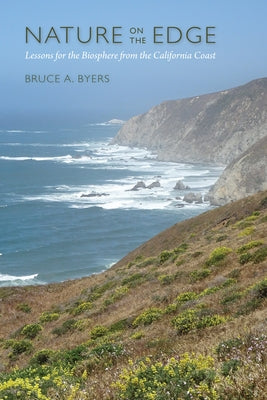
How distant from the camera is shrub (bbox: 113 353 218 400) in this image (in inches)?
227

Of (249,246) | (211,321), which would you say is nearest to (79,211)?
(249,246)

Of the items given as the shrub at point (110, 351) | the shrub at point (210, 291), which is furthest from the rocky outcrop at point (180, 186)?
the shrub at point (110, 351)

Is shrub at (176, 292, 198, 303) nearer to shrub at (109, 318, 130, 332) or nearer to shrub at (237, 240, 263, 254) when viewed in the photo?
shrub at (109, 318, 130, 332)

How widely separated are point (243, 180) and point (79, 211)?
41.7 m

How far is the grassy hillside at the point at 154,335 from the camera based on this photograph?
6363 millimetres

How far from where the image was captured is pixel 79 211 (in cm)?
10800

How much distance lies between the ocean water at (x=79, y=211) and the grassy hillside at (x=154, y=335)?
4322cm

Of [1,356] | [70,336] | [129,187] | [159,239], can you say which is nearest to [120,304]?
[70,336]

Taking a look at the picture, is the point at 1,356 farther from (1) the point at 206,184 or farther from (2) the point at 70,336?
(1) the point at 206,184

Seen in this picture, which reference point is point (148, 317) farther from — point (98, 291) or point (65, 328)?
point (98, 291)

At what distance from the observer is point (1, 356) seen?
1778cm

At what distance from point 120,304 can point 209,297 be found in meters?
6.32

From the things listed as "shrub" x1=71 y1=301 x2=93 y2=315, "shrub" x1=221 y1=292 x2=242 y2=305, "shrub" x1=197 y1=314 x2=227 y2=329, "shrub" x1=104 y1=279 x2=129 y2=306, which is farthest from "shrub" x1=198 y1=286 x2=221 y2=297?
"shrub" x1=71 y1=301 x2=93 y2=315

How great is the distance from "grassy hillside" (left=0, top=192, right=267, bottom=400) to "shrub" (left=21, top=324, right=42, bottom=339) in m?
0.05
